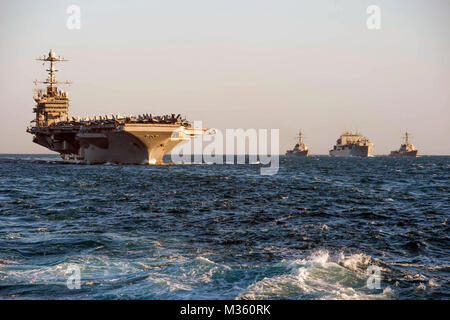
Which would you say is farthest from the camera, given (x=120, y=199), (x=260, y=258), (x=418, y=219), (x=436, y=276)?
(x=120, y=199)

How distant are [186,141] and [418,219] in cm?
6517

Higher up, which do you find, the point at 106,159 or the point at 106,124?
the point at 106,124

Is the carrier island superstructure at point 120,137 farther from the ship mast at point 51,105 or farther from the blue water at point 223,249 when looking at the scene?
the blue water at point 223,249

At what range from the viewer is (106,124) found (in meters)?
79.2

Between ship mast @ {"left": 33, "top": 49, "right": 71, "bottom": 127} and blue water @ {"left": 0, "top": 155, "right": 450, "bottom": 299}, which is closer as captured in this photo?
blue water @ {"left": 0, "top": 155, "right": 450, "bottom": 299}

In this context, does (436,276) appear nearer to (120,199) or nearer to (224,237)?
(224,237)

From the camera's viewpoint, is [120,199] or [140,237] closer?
[140,237]

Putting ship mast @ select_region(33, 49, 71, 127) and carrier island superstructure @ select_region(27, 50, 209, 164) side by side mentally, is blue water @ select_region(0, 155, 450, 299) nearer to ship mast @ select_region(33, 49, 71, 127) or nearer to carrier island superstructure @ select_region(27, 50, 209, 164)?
carrier island superstructure @ select_region(27, 50, 209, 164)
